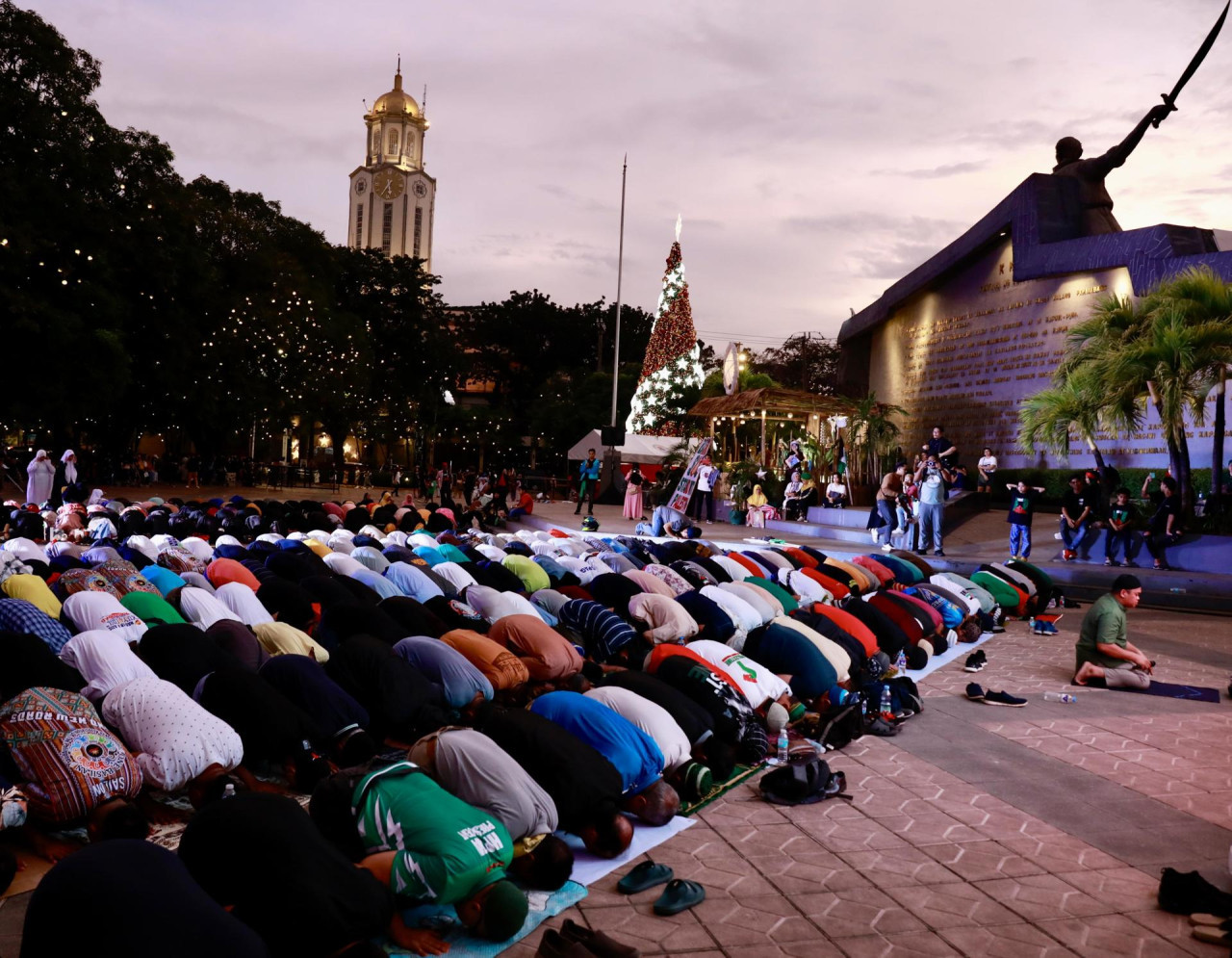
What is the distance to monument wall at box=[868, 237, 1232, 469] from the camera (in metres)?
20.8

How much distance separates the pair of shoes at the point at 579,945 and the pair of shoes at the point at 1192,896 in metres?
2.35

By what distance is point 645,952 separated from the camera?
3771 millimetres

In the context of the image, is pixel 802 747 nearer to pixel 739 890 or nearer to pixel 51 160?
pixel 739 890

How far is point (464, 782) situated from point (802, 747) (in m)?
3.00

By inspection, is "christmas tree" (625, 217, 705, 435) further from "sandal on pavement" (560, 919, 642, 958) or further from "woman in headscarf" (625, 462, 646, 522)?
"sandal on pavement" (560, 919, 642, 958)

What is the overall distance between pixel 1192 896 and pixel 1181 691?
4847 mm

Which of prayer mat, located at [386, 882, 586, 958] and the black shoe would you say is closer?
prayer mat, located at [386, 882, 586, 958]

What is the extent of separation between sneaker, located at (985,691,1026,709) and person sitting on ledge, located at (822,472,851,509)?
13867 mm

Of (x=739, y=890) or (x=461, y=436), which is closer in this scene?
(x=739, y=890)

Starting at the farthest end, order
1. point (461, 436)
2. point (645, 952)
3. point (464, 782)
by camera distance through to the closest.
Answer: point (461, 436)
point (464, 782)
point (645, 952)

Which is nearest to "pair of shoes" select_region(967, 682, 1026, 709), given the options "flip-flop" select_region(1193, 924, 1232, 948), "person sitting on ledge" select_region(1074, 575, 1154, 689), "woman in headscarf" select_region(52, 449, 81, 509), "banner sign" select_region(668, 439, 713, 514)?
"person sitting on ledge" select_region(1074, 575, 1154, 689)

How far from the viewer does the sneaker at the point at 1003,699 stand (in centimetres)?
800

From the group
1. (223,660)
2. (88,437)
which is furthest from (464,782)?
(88,437)

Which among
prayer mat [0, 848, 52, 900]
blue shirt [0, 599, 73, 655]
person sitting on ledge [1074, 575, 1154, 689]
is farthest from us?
person sitting on ledge [1074, 575, 1154, 689]
